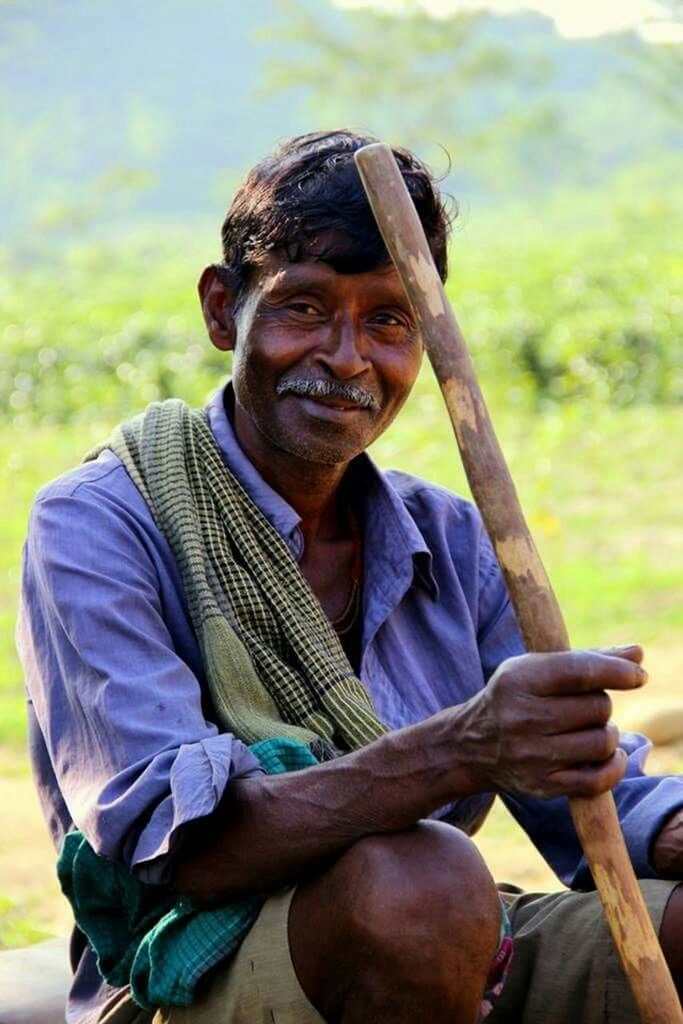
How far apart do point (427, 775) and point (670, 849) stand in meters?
0.62

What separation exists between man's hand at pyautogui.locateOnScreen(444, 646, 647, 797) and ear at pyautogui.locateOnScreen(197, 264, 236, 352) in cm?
100

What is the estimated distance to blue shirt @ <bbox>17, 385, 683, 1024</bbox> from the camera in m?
2.23

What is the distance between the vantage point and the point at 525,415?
12719 mm

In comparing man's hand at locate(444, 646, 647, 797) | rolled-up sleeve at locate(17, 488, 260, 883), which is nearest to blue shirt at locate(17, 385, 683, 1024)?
rolled-up sleeve at locate(17, 488, 260, 883)

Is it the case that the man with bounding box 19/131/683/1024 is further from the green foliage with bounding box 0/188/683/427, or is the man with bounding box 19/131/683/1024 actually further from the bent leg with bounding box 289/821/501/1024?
the green foliage with bounding box 0/188/683/427

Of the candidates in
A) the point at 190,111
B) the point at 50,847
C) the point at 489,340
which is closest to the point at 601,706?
the point at 50,847

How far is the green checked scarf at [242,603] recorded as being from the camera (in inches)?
96.4

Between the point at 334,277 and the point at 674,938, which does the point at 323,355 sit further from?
the point at 674,938

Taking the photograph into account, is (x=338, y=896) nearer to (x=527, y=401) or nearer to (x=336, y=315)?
(x=336, y=315)

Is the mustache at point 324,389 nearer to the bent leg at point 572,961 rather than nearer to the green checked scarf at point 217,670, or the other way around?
the green checked scarf at point 217,670

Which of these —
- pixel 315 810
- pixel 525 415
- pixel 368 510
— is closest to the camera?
pixel 315 810

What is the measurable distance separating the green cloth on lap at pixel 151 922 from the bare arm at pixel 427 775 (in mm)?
43

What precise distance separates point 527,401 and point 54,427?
3.83 metres

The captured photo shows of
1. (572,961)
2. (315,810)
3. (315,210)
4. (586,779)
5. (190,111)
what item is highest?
(190,111)
